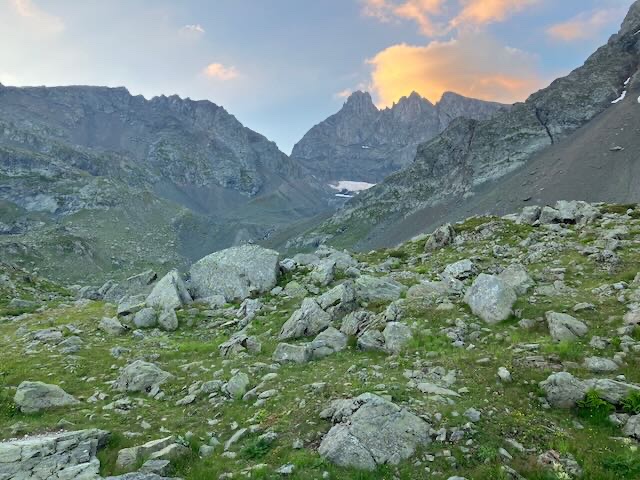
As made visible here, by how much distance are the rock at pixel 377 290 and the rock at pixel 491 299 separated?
481 cm

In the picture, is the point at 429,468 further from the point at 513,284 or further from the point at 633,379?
the point at 513,284

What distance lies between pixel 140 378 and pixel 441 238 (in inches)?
1395

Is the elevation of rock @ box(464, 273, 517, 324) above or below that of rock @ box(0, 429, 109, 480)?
below

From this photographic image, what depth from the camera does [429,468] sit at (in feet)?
33.5

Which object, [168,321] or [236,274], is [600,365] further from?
[236,274]

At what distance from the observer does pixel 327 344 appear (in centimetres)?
1938

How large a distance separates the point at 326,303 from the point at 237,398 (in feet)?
31.7

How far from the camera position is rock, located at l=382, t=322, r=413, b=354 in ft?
58.4

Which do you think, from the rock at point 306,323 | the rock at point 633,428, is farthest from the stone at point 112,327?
→ the rock at point 633,428

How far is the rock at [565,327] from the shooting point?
16078mm

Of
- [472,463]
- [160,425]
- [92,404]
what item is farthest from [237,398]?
[472,463]

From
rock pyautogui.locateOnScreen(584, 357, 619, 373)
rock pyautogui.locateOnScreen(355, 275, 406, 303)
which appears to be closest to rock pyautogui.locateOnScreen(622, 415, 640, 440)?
rock pyautogui.locateOnScreen(584, 357, 619, 373)

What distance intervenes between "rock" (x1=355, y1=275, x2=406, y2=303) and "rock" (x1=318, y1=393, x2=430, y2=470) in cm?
1205

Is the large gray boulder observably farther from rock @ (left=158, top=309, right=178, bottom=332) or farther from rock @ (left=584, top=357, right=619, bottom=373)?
rock @ (left=584, top=357, right=619, bottom=373)
